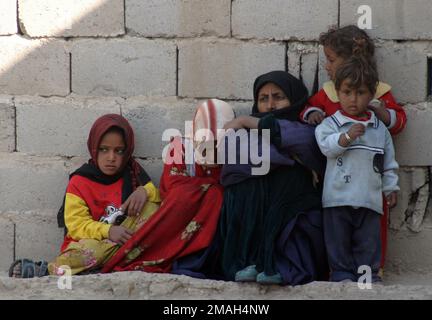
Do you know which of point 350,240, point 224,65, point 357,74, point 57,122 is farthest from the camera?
point 57,122

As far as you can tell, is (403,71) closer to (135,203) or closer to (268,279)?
(268,279)

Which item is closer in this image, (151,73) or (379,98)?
(379,98)

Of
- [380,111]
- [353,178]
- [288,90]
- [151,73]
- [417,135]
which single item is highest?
[151,73]

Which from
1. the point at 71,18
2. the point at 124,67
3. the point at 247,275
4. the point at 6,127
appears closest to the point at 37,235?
the point at 6,127

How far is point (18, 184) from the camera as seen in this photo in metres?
5.89

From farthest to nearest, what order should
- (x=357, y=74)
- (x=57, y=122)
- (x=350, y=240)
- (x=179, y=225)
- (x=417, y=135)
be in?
(x=57, y=122) → (x=417, y=135) → (x=179, y=225) → (x=350, y=240) → (x=357, y=74)

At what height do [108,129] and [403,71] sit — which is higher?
[403,71]

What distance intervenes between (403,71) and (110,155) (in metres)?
1.68

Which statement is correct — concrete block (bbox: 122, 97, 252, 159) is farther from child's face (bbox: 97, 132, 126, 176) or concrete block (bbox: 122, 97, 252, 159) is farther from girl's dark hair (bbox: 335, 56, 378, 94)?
girl's dark hair (bbox: 335, 56, 378, 94)

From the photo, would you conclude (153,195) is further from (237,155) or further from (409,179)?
(409,179)

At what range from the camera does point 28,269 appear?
18.1ft

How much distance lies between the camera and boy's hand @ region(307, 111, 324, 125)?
5402 mm

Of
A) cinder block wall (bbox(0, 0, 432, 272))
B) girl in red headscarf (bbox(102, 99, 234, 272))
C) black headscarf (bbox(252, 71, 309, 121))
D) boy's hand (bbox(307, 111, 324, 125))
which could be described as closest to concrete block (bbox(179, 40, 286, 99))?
A: cinder block wall (bbox(0, 0, 432, 272))

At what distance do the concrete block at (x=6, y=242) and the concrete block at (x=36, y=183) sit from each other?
0.09 m
